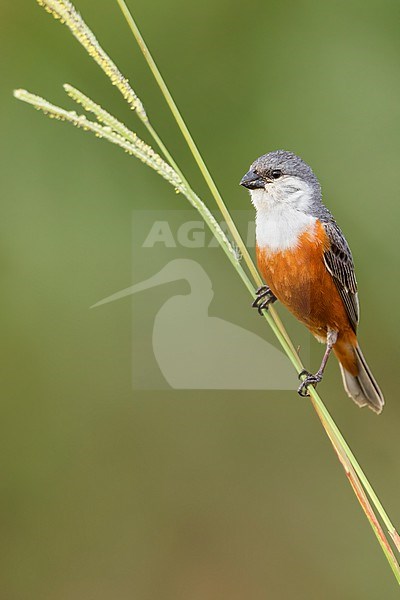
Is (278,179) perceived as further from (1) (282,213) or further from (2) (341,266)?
(2) (341,266)

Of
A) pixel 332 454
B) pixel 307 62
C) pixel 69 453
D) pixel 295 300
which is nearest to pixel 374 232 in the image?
pixel 307 62

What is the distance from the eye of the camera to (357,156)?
386cm

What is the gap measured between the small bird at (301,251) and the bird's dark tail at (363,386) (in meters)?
0.21

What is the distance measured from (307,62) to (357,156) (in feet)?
1.70

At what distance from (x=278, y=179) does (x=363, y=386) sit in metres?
0.93

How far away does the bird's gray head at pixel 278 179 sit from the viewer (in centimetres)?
229

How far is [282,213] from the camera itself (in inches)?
93.1

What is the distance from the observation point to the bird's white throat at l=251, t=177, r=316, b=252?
2316mm

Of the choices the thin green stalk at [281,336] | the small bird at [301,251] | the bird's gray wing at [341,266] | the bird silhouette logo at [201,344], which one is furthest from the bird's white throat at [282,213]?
the bird silhouette logo at [201,344]

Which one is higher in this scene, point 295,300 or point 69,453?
point 295,300

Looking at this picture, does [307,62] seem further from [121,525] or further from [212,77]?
[121,525]

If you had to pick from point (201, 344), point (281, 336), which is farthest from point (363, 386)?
point (201, 344)

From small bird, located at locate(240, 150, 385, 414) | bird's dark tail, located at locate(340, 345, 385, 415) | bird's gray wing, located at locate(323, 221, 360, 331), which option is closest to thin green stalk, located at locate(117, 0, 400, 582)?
small bird, located at locate(240, 150, 385, 414)

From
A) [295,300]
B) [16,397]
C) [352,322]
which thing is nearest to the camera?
[295,300]
